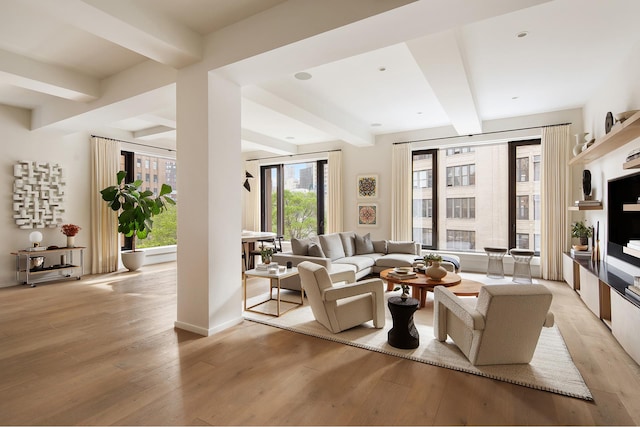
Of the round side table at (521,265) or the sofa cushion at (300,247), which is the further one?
the round side table at (521,265)

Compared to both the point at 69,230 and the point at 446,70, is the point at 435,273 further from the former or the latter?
the point at 69,230

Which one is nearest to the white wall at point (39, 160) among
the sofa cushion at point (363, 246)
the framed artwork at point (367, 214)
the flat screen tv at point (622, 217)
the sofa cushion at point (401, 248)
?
the sofa cushion at point (363, 246)

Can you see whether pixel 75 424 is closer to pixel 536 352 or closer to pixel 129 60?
pixel 536 352

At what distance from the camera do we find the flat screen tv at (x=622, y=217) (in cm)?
345

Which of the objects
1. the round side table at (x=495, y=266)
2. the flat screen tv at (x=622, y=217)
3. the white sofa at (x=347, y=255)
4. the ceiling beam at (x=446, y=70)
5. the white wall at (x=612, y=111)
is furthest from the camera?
the round side table at (x=495, y=266)

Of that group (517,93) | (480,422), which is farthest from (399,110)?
(480,422)

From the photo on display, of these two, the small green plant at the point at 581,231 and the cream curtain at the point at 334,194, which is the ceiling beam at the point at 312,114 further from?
the small green plant at the point at 581,231

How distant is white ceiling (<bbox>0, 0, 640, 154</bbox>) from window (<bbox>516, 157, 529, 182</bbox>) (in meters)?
1.01

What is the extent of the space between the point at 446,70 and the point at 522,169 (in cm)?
405

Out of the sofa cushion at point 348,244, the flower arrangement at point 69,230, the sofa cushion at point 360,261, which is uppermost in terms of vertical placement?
the flower arrangement at point 69,230

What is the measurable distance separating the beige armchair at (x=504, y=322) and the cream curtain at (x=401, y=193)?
4612 mm

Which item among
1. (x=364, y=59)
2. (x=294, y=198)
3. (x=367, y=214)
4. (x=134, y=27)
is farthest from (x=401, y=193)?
(x=134, y=27)

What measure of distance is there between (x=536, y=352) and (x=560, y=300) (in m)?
2.23

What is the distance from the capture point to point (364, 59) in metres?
4.04
